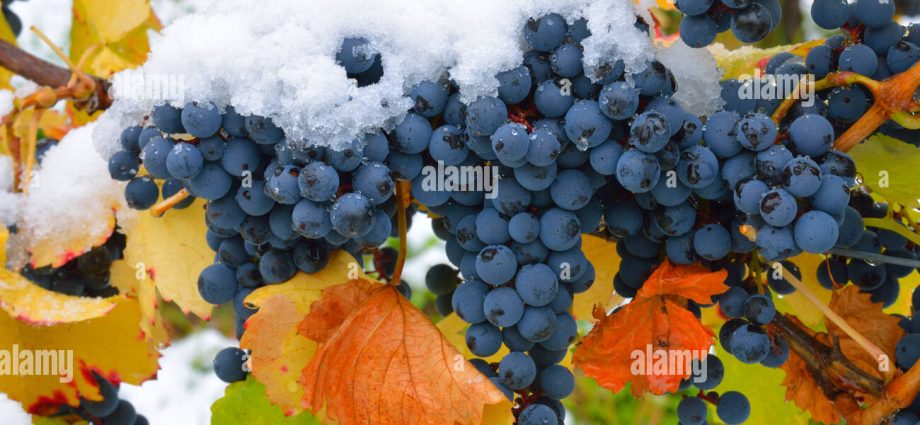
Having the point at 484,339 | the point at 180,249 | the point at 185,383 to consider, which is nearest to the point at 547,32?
the point at 484,339

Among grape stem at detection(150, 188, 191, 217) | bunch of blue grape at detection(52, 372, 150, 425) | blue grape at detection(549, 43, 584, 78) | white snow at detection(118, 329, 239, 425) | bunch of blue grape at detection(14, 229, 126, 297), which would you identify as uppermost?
blue grape at detection(549, 43, 584, 78)

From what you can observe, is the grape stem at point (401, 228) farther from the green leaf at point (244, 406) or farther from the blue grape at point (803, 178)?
the blue grape at point (803, 178)

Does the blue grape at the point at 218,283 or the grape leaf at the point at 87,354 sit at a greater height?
the blue grape at the point at 218,283

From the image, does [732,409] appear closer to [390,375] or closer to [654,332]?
[654,332]

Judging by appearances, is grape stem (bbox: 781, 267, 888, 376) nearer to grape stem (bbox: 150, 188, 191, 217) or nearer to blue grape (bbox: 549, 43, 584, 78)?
blue grape (bbox: 549, 43, 584, 78)

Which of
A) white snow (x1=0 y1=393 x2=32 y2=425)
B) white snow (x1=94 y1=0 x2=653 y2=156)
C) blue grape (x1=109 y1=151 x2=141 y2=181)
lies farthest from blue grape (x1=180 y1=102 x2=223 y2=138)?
white snow (x1=0 y1=393 x2=32 y2=425)

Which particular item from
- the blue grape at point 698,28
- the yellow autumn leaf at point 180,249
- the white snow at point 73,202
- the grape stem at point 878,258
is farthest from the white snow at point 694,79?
the white snow at point 73,202
